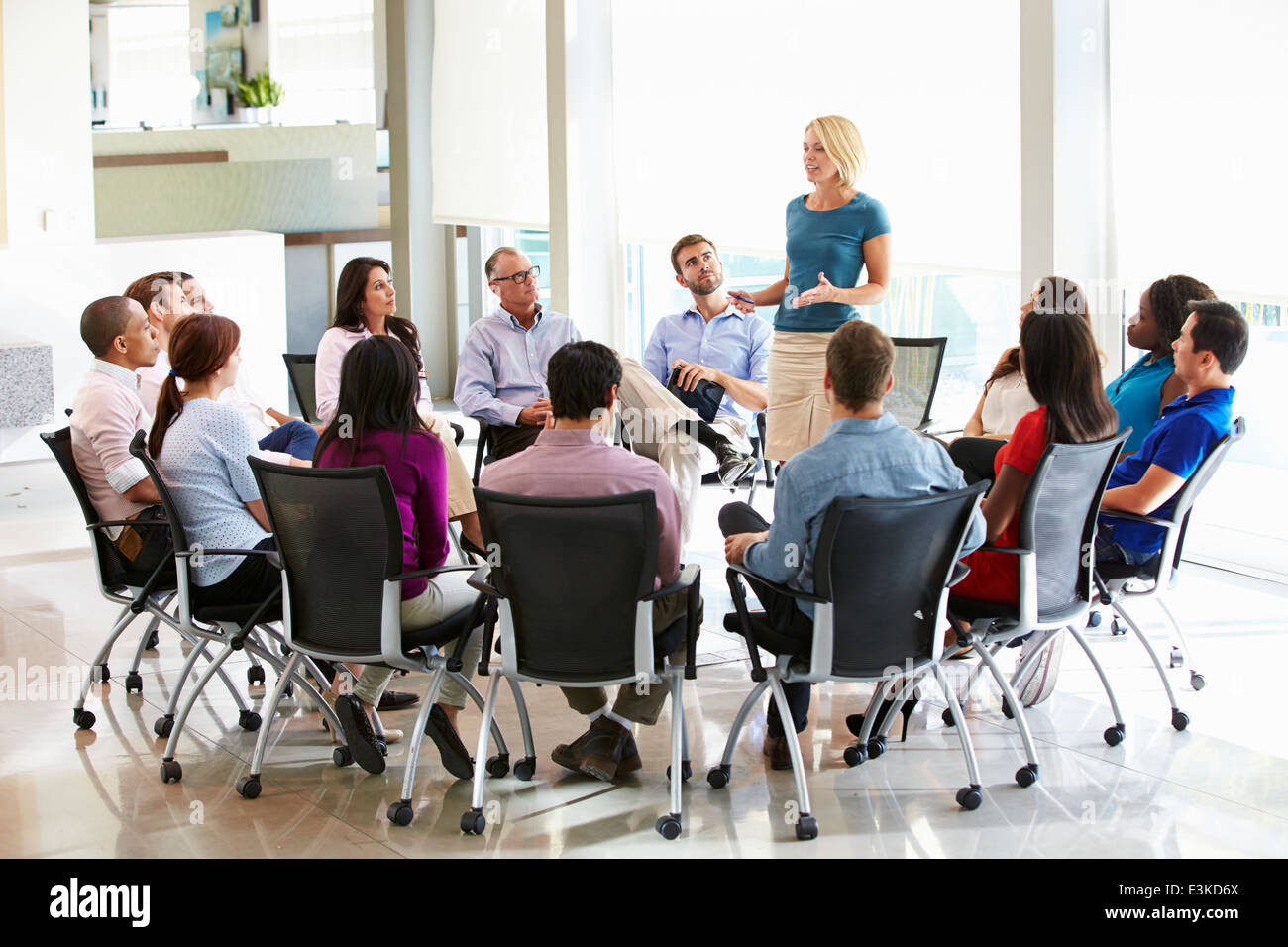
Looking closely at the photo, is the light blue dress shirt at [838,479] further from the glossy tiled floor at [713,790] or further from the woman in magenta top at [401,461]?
the woman in magenta top at [401,461]

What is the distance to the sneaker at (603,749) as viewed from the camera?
3.46m

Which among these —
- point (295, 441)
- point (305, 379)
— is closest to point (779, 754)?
point (295, 441)

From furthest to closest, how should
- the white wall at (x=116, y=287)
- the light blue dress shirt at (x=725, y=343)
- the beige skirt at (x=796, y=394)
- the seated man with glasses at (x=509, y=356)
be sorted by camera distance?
1. the white wall at (x=116, y=287)
2. the light blue dress shirt at (x=725, y=343)
3. the seated man with glasses at (x=509, y=356)
4. the beige skirt at (x=796, y=394)

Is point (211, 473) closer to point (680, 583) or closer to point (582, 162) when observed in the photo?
point (680, 583)

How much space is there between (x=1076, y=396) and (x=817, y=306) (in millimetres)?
1872

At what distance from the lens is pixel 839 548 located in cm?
300

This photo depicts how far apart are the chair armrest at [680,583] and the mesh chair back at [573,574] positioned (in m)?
0.04

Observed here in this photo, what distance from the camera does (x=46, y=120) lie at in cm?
880

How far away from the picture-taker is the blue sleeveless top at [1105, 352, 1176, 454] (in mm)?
4086

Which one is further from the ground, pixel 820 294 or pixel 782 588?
pixel 820 294

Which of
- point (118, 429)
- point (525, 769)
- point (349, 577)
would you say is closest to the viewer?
point (349, 577)

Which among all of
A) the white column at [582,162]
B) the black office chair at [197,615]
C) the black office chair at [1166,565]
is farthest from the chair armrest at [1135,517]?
the white column at [582,162]

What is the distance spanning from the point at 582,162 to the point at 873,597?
567 cm

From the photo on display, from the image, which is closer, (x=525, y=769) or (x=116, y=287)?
(x=525, y=769)
